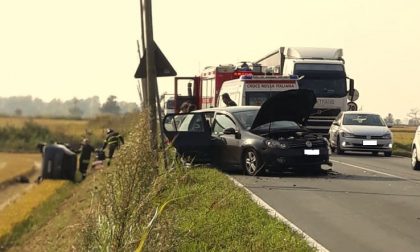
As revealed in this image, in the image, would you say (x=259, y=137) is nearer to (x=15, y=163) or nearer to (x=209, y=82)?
(x=209, y=82)

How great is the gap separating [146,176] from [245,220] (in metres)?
1.99

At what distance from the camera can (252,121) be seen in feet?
51.0

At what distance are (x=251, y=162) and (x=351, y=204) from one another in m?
4.24

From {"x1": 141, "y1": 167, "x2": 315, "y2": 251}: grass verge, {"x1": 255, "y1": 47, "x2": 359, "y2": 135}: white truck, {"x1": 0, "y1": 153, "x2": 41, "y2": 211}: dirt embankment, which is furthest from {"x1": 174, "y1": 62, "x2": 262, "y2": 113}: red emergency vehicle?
{"x1": 141, "y1": 167, "x2": 315, "y2": 251}: grass verge

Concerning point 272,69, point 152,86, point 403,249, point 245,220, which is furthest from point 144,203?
point 272,69

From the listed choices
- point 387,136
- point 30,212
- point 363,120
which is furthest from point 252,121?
point 30,212

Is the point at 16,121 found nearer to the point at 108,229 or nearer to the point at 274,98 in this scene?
the point at 274,98

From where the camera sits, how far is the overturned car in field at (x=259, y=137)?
568 inches

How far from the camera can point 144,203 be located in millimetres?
6234

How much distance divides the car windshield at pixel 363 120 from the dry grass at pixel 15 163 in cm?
2445

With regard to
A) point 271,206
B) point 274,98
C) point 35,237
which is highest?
point 274,98

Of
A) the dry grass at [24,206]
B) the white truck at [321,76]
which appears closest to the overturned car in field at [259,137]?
the dry grass at [24,206]

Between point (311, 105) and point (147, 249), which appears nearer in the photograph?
point (147, 249)

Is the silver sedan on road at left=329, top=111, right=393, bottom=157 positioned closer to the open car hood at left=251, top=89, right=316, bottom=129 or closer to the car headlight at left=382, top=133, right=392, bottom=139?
the car headlight at left=382, top=133, right=392, bottom=139
